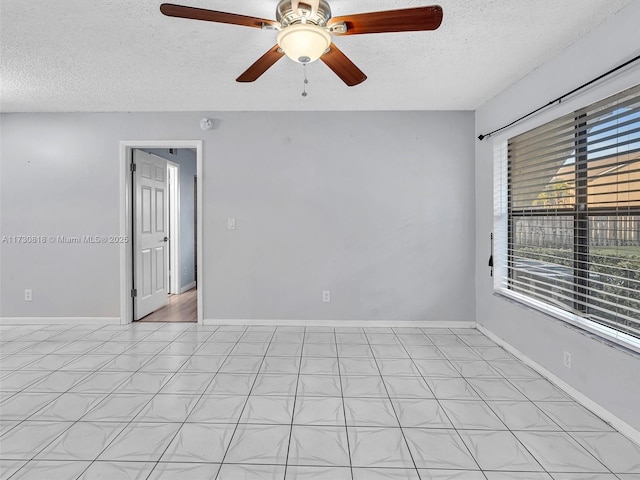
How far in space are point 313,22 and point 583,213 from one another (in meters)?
2.02

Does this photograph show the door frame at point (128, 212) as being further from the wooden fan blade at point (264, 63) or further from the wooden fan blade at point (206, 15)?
the wooden fan blade at point (206, 15)

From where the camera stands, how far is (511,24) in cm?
206

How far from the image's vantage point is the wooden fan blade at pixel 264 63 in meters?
1.79

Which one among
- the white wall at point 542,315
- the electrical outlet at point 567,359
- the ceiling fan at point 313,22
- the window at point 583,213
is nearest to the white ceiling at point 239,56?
the white wall at point 542,315

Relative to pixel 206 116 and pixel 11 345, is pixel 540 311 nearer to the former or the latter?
pixel 206 116

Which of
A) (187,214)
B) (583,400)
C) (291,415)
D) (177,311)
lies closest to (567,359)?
(583,400)

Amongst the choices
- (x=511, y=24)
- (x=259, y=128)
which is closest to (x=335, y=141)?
(x=259, y=128)

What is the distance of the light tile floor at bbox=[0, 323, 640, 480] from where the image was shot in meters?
1.60

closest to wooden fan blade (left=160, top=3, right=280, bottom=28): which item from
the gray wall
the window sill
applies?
the window sill

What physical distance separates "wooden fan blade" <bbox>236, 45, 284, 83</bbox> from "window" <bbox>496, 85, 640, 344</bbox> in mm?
1914

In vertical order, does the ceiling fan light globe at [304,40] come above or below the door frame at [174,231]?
above

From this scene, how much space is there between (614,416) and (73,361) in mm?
3755

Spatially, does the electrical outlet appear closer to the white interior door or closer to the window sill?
the window sill

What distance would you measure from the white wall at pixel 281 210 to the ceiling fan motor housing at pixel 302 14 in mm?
2038
